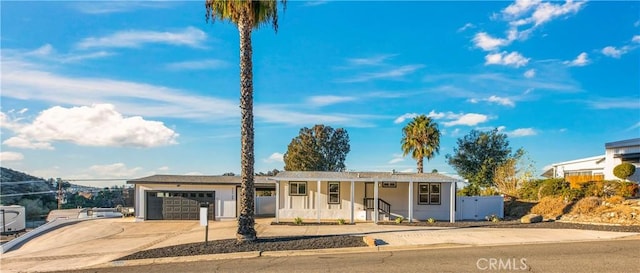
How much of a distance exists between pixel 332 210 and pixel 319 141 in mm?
29473

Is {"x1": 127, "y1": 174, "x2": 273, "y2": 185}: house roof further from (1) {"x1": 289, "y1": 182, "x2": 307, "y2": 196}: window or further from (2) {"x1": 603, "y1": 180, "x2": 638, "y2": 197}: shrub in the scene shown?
(2) {"x1": 603, "y1": 180, "x2": 638, "y2": 197}: shrub

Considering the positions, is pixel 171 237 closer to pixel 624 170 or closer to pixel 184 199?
pixel 184 199

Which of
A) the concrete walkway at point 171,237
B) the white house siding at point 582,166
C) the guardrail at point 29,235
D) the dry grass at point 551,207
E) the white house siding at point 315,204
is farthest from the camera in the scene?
the white house siding at point 582,166

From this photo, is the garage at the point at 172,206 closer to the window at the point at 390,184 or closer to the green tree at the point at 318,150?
the window at the point at 390,184

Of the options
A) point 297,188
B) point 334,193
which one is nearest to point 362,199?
point 334,193

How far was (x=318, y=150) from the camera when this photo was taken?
177 feet

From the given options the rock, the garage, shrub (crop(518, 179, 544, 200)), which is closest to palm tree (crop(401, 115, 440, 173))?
shrub (crop(518, 179, 544, 200))

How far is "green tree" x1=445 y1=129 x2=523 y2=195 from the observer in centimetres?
4069

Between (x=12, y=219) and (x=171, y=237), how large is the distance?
24241 mm

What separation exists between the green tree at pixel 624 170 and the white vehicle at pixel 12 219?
43.7m

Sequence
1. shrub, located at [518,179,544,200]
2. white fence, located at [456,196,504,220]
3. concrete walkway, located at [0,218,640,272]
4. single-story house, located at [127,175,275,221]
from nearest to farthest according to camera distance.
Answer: concrete walkway, located at [0,218,640,272] → white fence, located at [456,196,504,220] → single-story house, located at [127,175,275,221] → shrub, located at [518,179,544,200]

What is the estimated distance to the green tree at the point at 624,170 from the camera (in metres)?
25.5

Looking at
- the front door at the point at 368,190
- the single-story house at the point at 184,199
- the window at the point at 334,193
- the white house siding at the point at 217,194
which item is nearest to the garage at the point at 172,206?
the single-story house at the point at 184,199

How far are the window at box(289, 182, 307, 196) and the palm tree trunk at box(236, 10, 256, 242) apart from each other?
32.3 ft
